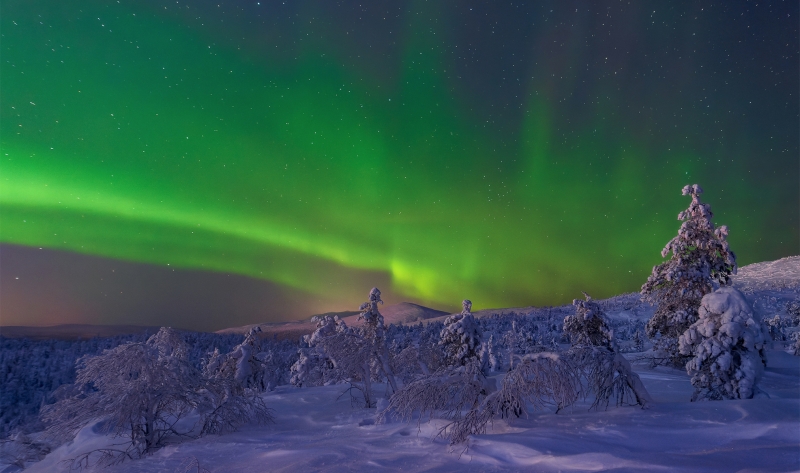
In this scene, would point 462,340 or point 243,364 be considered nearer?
point 243,364

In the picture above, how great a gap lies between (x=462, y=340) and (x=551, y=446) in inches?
854

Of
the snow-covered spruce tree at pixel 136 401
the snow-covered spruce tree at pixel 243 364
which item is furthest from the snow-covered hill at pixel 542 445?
the snow-covered spruce tree at pixel 243 364

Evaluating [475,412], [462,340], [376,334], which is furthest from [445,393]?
[462,340]

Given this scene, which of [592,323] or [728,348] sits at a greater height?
[592,323]

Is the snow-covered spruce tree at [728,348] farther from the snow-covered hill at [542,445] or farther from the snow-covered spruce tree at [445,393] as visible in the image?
the snow-covered spruce tree at [445,393]

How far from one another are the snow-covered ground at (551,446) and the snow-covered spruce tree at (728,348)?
2.53m

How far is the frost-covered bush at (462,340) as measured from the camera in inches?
1163

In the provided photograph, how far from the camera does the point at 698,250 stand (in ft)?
81.8

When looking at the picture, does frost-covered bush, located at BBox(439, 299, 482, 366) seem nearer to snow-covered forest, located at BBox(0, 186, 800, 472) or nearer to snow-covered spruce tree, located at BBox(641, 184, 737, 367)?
snow-covered forest, located at BBox(0, 186, 800, 472)

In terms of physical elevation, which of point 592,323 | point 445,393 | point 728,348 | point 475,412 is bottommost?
point 475,412

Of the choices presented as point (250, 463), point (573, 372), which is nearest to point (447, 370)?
point (573, 372)

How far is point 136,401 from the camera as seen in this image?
1309 cm

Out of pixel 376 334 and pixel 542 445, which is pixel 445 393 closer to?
pixel 542 445

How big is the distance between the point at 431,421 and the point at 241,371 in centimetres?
1926
